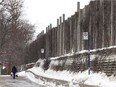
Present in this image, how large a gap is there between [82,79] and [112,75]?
325cm

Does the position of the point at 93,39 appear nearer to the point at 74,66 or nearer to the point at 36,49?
the point at 74,66

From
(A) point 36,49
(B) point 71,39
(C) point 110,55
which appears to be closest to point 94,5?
(C) point 110,55

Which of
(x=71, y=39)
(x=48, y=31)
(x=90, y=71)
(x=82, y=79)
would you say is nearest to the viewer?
(x=82, y=79)

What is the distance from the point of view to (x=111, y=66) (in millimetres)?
19328

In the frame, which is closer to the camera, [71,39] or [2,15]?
[71,39]

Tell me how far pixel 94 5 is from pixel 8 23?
32627 millimetres

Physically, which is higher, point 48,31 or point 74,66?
point 48,31

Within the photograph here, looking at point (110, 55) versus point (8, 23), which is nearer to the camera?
point (110, 55)

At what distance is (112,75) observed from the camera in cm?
1859

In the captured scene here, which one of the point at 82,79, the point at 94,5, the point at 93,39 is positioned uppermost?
the point at 94,5

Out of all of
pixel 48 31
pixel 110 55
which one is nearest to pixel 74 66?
pixel 110 55

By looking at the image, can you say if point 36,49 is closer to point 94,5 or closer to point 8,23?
point 8,23

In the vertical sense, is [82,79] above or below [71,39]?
→ below

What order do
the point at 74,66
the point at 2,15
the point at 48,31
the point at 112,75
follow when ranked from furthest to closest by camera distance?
the point at 2,15 < the point at 48,31 < the point at 74,66 < the point at 112,75
